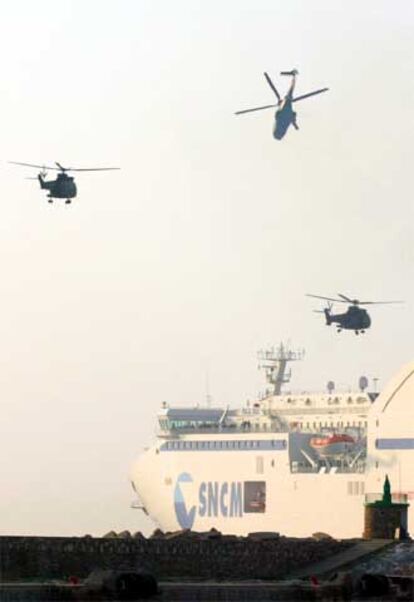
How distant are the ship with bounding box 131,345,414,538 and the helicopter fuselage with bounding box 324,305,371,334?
442 cm

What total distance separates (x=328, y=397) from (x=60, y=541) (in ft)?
231

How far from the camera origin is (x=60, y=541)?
198 feet

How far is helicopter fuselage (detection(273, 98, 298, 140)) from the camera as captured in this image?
3802 inches

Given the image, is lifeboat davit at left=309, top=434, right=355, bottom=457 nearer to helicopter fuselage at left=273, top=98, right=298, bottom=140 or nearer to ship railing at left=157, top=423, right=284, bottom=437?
ship railing at left=157, top=423, right=284, bottom=437

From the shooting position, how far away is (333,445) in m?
124

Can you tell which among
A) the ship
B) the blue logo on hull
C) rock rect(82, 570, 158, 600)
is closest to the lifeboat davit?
the ship

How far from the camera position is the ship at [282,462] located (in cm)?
11788

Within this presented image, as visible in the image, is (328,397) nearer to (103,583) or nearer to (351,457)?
(351,457)

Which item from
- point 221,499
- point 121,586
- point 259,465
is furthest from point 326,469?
point 121,586

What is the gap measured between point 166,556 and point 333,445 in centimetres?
6253

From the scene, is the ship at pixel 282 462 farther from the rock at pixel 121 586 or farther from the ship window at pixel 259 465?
the rock at pixel 121 586

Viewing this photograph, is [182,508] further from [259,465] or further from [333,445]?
[333,445]

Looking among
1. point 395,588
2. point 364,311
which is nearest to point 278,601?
point 395,588

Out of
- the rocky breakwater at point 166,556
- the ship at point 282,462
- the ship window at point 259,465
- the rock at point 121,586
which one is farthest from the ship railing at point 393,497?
the rock at point 121,586
